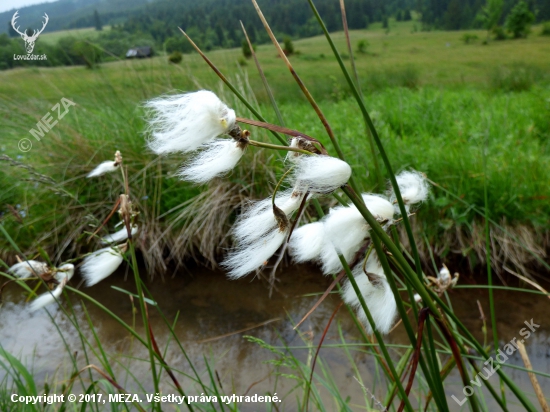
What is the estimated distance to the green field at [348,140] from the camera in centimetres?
190

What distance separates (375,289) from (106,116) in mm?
2536

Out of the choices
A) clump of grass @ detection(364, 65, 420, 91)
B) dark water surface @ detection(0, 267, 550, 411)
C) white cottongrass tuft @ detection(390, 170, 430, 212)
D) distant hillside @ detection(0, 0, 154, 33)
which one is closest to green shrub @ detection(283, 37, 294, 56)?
clump of grass @ detection(364, 65, 420, 91)

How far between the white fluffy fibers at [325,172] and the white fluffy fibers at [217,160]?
0.06 meters

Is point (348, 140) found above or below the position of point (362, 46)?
below

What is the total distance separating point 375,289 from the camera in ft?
1.45

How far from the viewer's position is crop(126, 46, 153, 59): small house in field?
9.96ft

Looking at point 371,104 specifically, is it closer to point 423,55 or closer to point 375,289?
point 423,55

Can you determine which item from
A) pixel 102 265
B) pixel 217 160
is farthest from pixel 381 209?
pixel 102 265

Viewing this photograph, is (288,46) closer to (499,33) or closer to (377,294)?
(499,33)

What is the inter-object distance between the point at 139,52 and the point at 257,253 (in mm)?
3210

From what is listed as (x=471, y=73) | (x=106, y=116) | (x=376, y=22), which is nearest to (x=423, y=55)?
(x=471, y=73)

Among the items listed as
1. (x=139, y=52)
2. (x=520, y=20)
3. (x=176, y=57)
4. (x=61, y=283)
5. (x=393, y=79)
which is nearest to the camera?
(x=61, y=283)

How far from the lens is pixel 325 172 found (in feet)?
1.02
